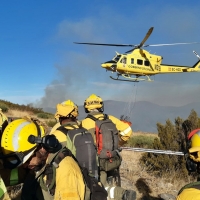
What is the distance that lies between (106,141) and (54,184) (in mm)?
2840

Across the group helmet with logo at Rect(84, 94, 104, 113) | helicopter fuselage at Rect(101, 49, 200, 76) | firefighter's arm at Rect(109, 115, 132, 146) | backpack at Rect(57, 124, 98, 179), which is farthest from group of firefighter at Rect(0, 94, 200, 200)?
helicopter fuselage at Rect(101, 49, 200, 76)

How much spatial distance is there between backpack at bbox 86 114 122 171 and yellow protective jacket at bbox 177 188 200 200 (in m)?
3.08

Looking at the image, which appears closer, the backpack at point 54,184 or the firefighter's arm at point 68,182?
the firefighter's arm at point 68,182

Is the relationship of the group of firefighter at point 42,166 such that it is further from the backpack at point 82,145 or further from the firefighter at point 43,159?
the backpack at point 82,145

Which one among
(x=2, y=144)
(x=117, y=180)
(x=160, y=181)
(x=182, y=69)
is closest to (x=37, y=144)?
(x=2, y=144)

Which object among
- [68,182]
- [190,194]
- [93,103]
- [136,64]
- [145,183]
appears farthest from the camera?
[136,64]

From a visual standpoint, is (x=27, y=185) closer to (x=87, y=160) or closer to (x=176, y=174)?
(x=87, y=160)

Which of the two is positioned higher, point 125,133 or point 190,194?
point 125,133

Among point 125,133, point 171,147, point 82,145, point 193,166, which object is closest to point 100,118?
point 125,133

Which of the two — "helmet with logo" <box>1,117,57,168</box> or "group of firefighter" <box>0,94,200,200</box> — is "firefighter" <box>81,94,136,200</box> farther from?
"helmet with logo" <box>1,117,57,168</box>

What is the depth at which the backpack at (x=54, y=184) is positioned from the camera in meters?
2.40

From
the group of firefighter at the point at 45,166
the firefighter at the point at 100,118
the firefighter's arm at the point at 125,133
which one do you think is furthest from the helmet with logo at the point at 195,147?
the firefighter's arm at the point at 125,133

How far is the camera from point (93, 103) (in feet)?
17.9

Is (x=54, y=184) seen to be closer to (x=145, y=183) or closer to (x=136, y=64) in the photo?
(x=145, y=183)
